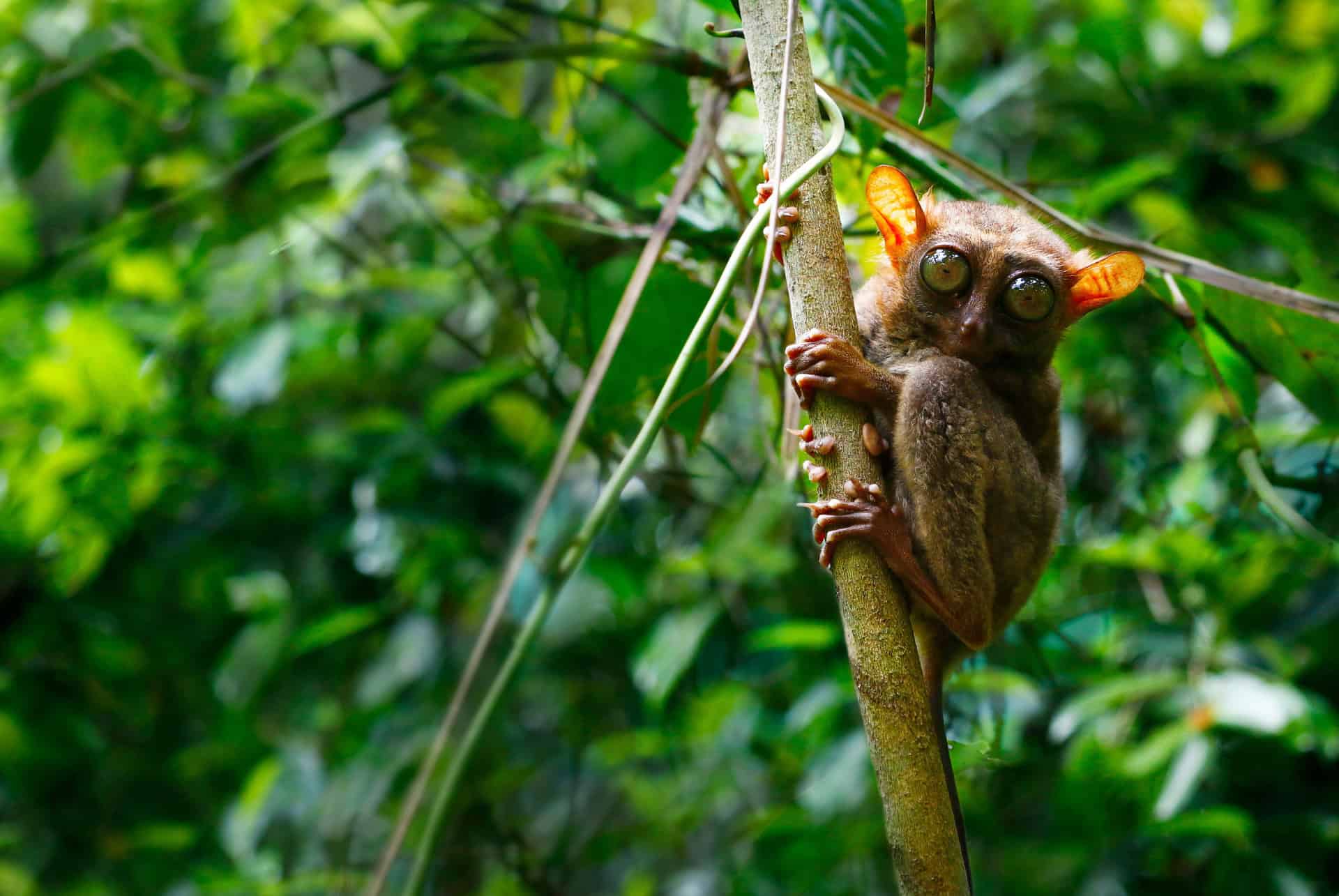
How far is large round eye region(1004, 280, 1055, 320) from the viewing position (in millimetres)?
1912

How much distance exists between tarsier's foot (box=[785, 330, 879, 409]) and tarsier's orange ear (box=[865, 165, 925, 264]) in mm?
438

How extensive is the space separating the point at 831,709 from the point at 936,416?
5.30 feet

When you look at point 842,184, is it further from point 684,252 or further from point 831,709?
point 831,709

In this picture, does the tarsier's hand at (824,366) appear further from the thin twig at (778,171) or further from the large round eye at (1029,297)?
the large round eye at (1029,297)

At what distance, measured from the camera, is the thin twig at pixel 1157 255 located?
61.9 inches

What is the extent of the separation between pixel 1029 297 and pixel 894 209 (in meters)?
0.30

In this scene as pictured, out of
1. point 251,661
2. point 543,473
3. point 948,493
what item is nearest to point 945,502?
point 948,493

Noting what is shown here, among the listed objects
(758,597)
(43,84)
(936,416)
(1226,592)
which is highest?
(936,416)

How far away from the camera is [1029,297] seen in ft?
6.30

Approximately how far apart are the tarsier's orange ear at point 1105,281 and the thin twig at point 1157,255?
0.10ft

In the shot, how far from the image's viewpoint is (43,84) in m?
3.02

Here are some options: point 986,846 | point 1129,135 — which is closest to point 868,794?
point 986,846

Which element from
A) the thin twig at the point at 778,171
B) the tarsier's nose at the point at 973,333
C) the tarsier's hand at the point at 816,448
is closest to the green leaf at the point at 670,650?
the tarsier's nose at the point at 973,333

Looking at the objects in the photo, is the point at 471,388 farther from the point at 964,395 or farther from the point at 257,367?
the point at 964,395
